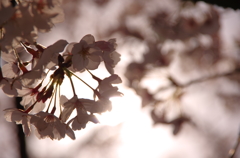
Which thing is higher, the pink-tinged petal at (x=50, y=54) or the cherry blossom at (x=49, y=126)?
the pink-tinged petal at (x=50, y=54)

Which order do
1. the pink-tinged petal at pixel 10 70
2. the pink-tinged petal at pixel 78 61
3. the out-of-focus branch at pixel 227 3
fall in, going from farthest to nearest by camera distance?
the out-of-focus branch at pixel 227 3 → the pink-tinged petal at pixel 10 70 → the pink-tinged petal at pixel 78 61

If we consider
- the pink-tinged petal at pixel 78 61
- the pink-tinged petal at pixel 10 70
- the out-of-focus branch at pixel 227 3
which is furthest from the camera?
the out-of-focus branch at pixel 227 3

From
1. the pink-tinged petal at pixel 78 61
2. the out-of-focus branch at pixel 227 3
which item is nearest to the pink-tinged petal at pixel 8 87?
the pink-tinged petal at pixel 78 61

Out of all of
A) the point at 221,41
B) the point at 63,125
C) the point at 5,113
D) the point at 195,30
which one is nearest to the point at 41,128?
the point at 63,125

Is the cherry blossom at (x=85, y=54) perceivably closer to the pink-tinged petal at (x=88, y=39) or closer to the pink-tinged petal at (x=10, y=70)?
the pink-tinged petal at (x=88, y=39)

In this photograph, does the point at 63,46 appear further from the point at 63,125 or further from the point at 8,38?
the point at 63,125

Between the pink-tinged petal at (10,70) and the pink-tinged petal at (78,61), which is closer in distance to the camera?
the pink-tinged petal at (78,61)

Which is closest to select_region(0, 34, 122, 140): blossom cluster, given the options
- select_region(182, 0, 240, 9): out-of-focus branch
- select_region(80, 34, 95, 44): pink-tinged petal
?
select_region(80, 34, 95, 44): pink-tinged petal

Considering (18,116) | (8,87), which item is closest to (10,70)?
(8,87)

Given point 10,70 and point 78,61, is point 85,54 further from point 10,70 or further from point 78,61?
point 10,70
